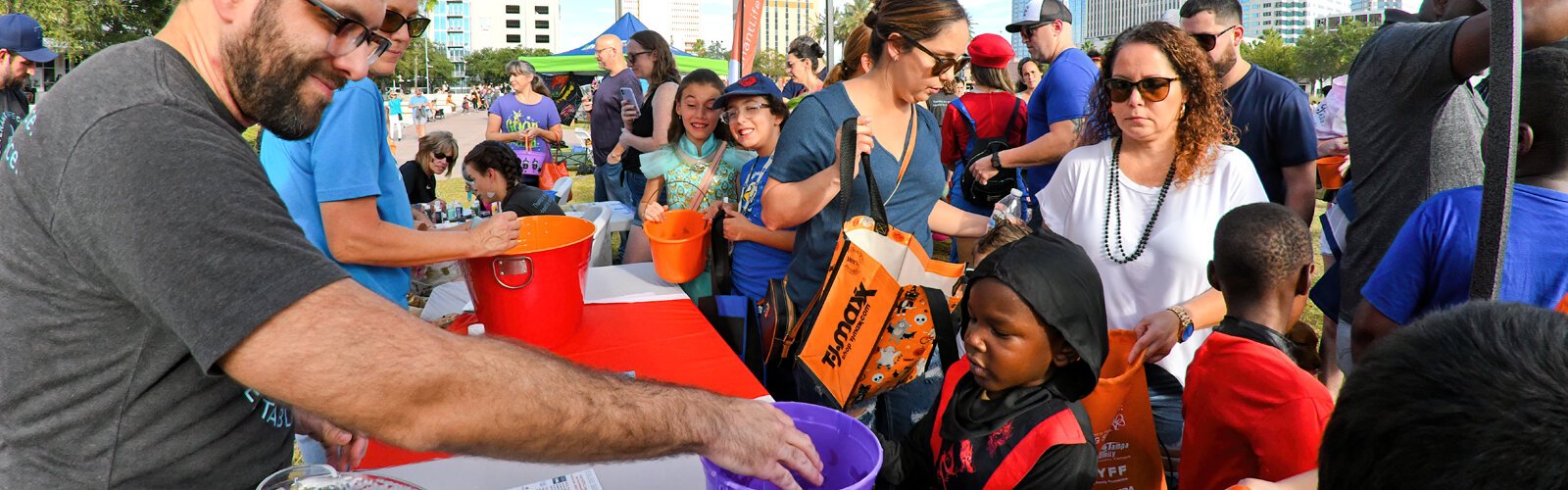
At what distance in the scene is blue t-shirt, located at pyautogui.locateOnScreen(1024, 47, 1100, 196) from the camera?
4117 millimetres

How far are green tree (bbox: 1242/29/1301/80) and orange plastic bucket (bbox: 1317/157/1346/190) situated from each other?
60.2 metres

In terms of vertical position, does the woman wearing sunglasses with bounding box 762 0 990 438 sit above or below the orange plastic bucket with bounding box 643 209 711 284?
above

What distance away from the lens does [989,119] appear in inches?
217

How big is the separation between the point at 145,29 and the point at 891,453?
4055 cm

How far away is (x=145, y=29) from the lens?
3231 centimetres

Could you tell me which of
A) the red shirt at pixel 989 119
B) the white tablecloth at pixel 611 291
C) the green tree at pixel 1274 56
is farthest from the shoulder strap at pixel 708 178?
the green tree at pixel 1274 56

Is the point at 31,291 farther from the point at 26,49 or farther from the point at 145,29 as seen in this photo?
the point at 145,29

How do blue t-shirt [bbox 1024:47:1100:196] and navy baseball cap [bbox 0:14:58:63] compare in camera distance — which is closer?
blue t-shirt [bbox 1024:47:1100:196]

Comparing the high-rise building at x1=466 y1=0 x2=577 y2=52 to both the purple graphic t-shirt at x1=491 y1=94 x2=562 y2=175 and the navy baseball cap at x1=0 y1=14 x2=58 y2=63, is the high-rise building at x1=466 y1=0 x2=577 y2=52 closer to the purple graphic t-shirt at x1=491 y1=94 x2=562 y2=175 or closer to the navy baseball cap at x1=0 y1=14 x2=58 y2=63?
the purple graphic t-shirt at x1=491 y1=94 x2=562 y2=175

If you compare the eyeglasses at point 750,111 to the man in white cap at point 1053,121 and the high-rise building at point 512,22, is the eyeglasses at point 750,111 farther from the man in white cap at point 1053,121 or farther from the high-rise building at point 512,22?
the high-rise building at point 512,22

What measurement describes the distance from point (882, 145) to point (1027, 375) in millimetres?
1041

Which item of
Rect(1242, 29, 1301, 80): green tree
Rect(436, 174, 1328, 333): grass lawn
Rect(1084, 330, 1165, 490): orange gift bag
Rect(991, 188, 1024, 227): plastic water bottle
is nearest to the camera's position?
Rect(1084, 330, 1165, 490): orange gift bag

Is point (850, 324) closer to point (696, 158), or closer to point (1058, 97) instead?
point (696, 158)

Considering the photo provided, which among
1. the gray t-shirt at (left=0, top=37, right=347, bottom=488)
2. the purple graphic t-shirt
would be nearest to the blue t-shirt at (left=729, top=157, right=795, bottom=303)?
the gray t-shirt at (left=0, top=37, right=347, bottom=488)
